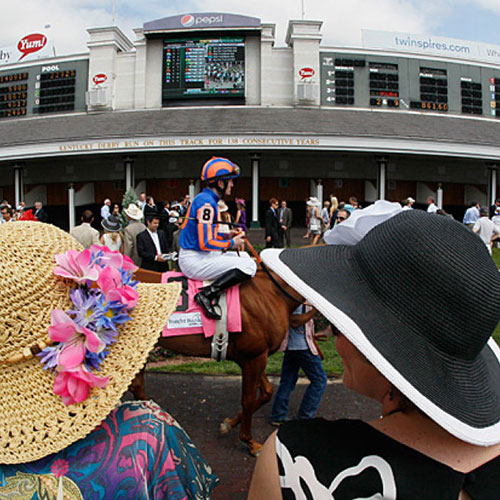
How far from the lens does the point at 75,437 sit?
1.22 meters

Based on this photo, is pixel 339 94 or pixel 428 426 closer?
pixel 428 426

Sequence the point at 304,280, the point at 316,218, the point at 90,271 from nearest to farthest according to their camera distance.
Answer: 1. the point at 304,280
2. the point at 90,271
3. the point at 316,218

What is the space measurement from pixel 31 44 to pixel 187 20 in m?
11.0

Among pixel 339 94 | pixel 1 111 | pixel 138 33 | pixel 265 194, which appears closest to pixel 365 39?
pixel 339 94

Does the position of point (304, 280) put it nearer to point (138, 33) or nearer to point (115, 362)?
point (115, 362)

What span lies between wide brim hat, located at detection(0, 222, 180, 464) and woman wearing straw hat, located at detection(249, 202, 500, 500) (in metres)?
0.54

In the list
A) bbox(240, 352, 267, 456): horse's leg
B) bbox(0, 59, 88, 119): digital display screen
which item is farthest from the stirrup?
bbox(0, 59, 88, 119): digital display screen

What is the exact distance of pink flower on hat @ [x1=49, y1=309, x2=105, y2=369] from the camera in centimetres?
127

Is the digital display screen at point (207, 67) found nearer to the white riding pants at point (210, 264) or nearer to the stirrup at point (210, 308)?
the white riding pants at point (210, 264)

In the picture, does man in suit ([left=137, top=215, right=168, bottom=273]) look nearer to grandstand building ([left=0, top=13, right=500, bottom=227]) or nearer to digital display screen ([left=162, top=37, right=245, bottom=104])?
grandstand building ([left=0, top=13, right=500, bottom=227])

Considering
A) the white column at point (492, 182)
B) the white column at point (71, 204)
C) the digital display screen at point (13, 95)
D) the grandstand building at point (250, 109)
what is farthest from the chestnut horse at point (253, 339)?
the digital display screen at point (13, 95)

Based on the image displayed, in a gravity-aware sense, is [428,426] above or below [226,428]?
above

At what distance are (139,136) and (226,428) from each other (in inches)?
759

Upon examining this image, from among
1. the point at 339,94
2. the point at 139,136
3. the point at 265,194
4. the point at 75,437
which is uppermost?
the point at 339,94
